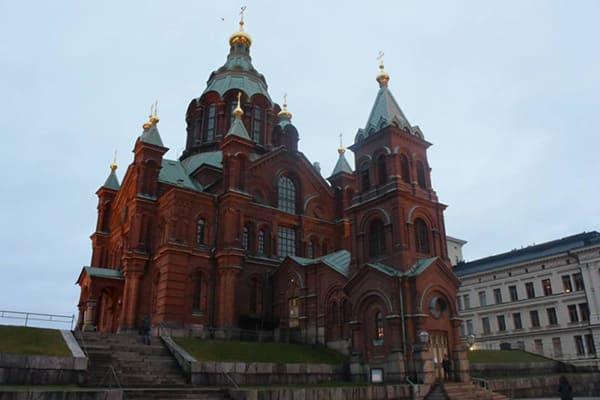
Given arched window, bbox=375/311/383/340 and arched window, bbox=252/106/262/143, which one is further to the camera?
arched window, bbox=252/106/262/143

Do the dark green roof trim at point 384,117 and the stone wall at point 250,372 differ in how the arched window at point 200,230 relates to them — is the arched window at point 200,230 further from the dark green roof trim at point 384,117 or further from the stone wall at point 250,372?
the dark green roof trim at point 384,117

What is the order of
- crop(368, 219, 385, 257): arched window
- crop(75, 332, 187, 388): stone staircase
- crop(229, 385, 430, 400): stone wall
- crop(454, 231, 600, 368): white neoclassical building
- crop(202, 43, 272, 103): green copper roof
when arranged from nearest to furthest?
crop(229, 385, 430, 400): stone wall, crop(75, 332, 187, 388): stone staircase, crop(368, 219, 385, 257): arched window, crop(454, 231, 600, 368): white neoclassical building, crop(202, 43, 272, 103): green copper roof

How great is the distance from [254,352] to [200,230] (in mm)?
11836

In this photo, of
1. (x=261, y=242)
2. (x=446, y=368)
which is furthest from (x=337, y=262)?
(x=446, y=368)

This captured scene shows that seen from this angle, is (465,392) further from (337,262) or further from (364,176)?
(364,176)

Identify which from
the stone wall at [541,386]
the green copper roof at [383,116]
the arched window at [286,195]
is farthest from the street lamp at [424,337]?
the arched window at [286,195]

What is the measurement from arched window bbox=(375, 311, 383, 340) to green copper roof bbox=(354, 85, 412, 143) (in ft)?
36.4

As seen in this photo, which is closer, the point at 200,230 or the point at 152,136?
the point at 200,230

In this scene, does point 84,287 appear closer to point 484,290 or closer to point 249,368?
point 249,368

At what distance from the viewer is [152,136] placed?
123 ft

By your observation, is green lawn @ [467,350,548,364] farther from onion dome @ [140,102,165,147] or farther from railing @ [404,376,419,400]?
onion dome @ [140,102,165,147]

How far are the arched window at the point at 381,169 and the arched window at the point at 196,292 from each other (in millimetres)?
13601

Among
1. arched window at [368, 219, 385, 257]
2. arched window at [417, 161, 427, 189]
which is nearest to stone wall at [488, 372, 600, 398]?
arched window at [368, 219, 385, 257]

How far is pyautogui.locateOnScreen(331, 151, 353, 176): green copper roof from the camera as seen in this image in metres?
45.1
